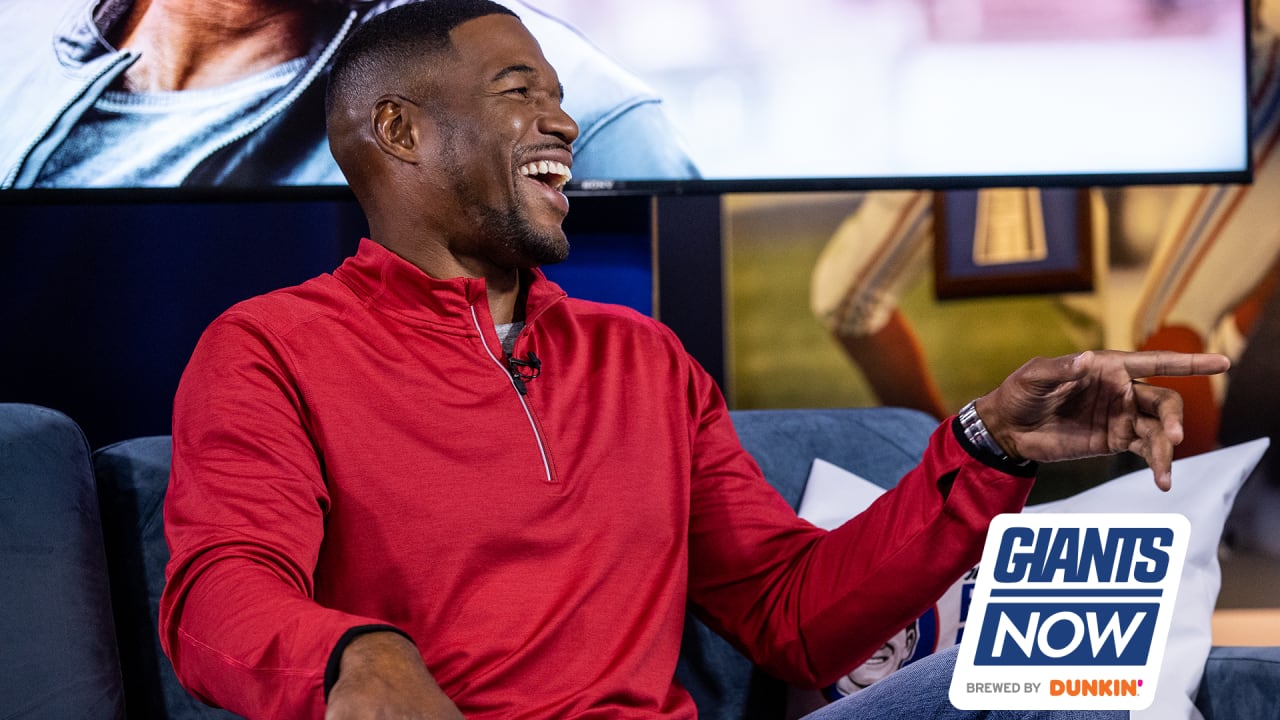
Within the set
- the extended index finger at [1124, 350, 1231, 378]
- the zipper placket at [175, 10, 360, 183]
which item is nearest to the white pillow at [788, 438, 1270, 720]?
the extended index finger at [1124, 350, 1231, 378]

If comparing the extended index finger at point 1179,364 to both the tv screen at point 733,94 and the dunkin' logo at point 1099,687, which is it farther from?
the tv screen at point 733,94

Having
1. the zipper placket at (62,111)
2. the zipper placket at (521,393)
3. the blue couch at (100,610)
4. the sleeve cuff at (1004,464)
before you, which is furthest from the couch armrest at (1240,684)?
the zipper placket at (62,111)

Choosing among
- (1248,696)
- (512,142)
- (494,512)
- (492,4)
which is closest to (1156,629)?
(1248,696)

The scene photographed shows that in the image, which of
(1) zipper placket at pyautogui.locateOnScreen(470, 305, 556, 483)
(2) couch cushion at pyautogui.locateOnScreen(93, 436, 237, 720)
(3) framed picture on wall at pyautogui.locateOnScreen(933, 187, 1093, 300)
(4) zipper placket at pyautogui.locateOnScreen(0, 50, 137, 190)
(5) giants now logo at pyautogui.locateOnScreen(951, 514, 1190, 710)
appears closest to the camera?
(5) giants now logo at pyautogui.locateOnScreen(951, 514, 1190, 710)

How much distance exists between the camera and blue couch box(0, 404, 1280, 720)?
128cm

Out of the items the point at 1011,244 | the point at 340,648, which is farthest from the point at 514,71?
the point at 1011,244

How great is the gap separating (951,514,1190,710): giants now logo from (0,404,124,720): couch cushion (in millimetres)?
917

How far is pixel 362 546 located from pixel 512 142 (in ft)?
1.71

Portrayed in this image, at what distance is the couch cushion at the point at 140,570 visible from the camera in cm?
142

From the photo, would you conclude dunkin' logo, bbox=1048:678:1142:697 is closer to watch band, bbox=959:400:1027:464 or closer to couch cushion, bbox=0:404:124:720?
watch band, bbox=959:400:1027:464

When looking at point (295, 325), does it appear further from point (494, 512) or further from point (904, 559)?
point (904, 559)

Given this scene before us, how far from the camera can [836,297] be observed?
2.40 metres

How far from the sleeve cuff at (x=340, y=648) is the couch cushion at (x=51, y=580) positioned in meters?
0.55

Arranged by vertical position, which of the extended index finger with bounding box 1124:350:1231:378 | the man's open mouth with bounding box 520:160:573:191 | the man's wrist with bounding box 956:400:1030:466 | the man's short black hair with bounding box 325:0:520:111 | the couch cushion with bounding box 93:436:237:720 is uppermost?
the man's short black hair with bounding box 325:0:520:111
